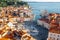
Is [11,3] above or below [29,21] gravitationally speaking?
above

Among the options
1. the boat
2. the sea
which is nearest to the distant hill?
the sea

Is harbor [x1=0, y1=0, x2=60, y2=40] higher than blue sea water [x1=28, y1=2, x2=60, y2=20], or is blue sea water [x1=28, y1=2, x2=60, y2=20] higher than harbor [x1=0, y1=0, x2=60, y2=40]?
blue sea water [x1=28, y1=2, x2=60, y2=20]

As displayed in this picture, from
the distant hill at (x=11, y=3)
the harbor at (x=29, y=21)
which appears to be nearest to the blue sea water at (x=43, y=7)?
the harbor at (x=29, y=21)

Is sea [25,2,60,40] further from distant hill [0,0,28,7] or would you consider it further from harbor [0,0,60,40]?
distant hill [0,0,28,7]

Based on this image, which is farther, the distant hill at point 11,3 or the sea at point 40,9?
the distant hill at point 11,3

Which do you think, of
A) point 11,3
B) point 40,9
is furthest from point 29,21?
point 11,3

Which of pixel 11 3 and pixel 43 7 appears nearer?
pixel 43 7

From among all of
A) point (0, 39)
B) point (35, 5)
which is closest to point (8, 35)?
point (0, 39)

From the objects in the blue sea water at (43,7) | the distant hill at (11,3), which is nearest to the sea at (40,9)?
the blue sea water at (43,7)

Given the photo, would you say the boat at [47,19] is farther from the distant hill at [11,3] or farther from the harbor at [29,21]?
the distant hill at [11,3]

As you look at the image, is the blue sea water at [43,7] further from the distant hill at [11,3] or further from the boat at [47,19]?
the distant hill at [11,3]

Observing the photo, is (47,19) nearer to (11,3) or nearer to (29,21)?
(29,21)

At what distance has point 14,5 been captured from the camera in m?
3.57

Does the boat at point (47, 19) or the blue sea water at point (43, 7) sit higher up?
the blue sea water at point (43, 7)
